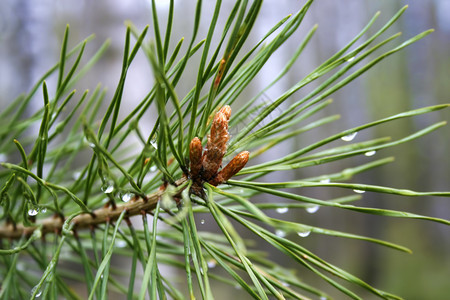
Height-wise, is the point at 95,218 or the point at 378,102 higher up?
the point at 378,102

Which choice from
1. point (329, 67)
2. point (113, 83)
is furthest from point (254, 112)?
point (113, 83)

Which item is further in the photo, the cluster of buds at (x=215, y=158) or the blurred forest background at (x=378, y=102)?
the blurred forest background at (x=378, y=102)

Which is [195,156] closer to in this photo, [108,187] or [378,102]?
[108,187]

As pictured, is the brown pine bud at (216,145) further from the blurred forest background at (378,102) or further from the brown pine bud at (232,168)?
the blurred forest background at (378,102)

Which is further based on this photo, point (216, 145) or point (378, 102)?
point (378, 102)

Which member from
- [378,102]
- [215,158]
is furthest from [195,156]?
[378,102]

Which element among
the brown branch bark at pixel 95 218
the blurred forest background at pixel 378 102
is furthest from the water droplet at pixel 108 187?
the blurred forest background at pixel 378 102
